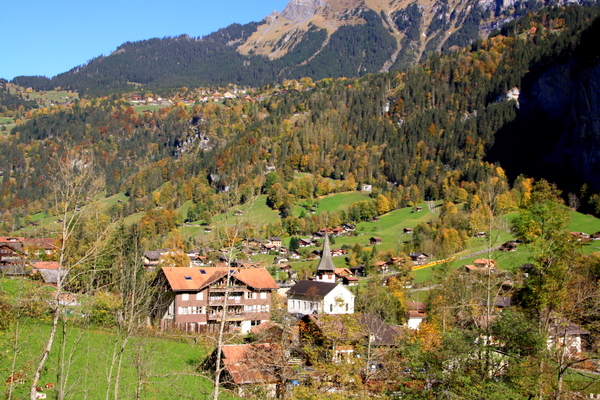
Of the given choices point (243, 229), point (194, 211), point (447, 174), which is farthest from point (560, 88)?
point (243, 229)

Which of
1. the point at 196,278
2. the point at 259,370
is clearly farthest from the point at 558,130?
the point at 259,370

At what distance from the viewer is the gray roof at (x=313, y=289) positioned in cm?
6059

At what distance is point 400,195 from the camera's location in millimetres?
157875

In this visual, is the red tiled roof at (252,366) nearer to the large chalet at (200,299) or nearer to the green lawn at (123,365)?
the green lawn at (123,365)

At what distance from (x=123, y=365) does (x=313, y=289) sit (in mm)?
41136

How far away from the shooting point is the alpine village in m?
16.6

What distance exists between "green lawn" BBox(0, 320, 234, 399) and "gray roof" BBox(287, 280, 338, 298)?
23871mm

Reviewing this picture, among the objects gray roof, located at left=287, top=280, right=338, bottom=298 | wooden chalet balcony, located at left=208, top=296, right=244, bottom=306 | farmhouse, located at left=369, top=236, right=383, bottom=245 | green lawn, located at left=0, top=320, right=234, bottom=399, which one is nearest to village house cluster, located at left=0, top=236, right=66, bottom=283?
green lawn, located at left=0, top=320, right=234, bottom=399

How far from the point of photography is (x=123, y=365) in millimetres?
22734

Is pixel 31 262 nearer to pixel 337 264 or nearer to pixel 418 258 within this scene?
pixel 337 264

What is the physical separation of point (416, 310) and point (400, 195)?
9412 centimetres

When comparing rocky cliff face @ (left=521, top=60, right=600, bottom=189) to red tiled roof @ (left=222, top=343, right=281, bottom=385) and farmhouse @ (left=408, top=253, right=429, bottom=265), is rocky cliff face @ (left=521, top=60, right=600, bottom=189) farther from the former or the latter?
red tiled roof @ (left=222, top=343, right=281, bottom=385)

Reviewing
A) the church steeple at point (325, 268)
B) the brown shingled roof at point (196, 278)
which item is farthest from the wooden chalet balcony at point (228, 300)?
the church steeple at point (325, 268)

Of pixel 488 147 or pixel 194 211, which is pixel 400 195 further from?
pixel 194 211
